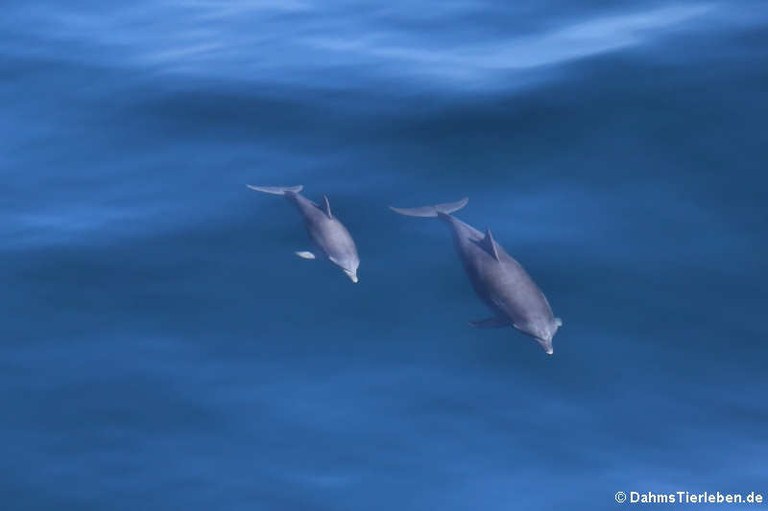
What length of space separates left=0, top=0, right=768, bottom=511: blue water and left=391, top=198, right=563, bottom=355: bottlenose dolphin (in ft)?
1.34

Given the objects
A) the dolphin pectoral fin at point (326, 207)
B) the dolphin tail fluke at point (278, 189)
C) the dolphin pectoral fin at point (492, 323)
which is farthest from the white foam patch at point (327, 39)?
the dolphin pectoral fin at point (492, 323)

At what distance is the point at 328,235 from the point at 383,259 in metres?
0.79

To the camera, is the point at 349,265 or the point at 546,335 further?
the point at 349,265

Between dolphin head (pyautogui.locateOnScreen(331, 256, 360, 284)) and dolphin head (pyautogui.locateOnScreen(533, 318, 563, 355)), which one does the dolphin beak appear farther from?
dolphin head (pyautogui.locateOnScreen(331, 256, 360, 284))

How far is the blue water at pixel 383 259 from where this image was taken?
10.2m

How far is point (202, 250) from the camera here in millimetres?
12938

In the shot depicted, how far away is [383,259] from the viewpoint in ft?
41.5

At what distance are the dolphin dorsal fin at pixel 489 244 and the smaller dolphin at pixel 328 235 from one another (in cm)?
159

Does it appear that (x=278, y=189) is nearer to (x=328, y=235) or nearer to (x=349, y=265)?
(x=328, y=235)

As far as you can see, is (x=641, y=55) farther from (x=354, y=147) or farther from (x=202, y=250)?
(x=202, y=250)

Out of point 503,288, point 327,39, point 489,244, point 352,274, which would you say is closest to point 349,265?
point 352,274

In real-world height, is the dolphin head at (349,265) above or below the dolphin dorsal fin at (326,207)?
below

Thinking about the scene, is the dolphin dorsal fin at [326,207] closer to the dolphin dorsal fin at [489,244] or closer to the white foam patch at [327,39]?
the dolphin dorsal fin at [489,244]

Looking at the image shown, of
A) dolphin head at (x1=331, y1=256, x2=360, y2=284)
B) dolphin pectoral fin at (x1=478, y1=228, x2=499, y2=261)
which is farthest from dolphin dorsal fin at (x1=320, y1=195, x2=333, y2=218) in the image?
dolphin pectoral fin at (x1=478, y1=228, x2=499, y2=261)
